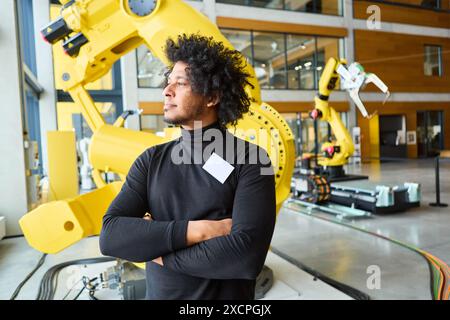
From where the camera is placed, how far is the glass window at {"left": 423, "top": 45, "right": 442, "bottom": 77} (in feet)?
37.0

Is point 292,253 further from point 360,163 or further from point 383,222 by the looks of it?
point 360,163

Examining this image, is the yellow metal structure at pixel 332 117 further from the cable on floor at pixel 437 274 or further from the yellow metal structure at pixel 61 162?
the yellow metal structure at pixel 61 162

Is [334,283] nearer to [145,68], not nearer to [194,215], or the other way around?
[194,215]

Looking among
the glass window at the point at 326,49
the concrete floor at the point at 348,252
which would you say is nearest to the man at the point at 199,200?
the concrete floor at the point at 348,252

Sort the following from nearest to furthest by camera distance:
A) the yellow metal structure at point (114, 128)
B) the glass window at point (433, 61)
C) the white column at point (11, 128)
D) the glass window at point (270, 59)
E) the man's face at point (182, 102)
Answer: the man's face at point (182, 102)
the yellow metal structure at point (114, 128)
the white column at point (11, 128)
the glass window at point (433, 61)
the glass window at point (270, 59)

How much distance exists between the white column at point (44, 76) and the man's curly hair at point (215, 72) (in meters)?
11.3

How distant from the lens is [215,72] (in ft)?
4.41

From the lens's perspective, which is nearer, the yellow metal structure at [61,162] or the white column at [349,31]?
the yellow metal structure at [61,162]

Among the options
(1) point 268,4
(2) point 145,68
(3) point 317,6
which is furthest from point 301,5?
(2) point 145,68

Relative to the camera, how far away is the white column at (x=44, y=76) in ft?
36.6

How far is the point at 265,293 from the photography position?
3008mm

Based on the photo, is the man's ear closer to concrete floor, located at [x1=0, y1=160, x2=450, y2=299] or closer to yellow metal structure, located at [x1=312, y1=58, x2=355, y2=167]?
concrete floor, located at [x1=0, y1=160, x2=450, y2=299]

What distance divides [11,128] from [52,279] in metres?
2.79

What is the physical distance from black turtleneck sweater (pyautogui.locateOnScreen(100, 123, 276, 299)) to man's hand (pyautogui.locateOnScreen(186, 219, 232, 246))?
2 cm
